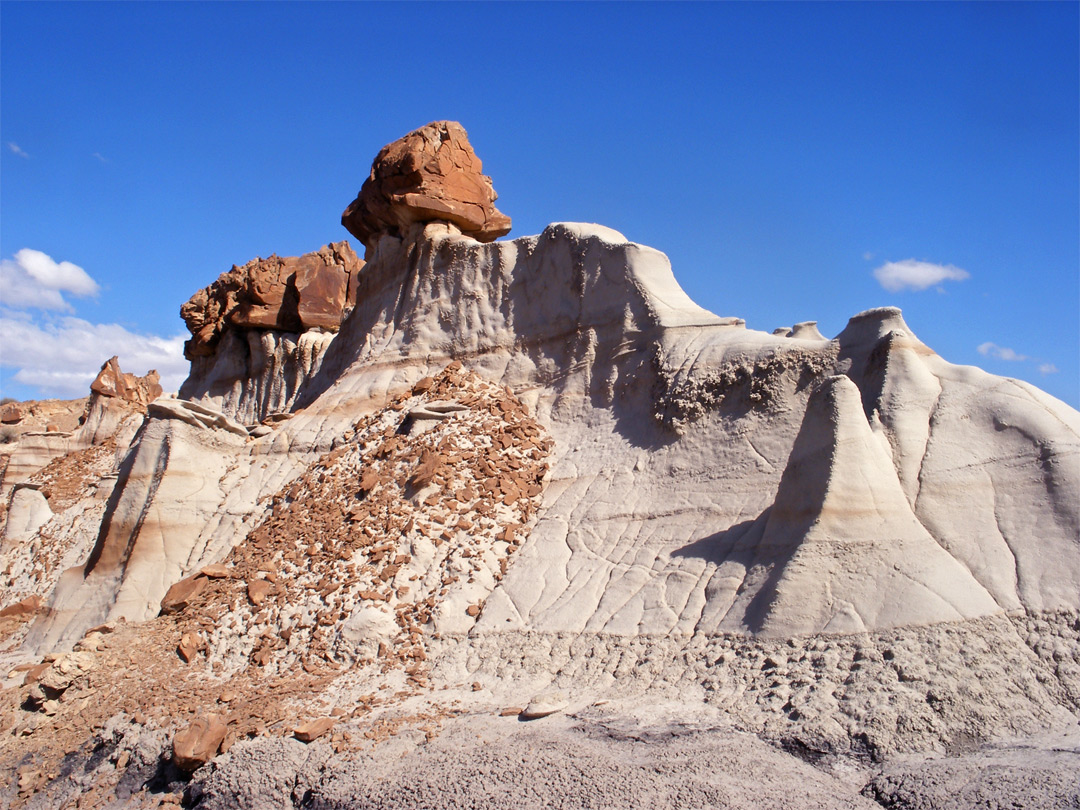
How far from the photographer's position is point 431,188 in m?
13.8

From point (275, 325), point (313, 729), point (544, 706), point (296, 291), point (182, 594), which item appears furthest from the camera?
point (275, 325)

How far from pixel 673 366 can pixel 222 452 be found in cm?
633

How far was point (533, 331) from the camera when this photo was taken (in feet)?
38.7

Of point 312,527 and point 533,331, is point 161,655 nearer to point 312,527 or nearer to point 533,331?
point 312,527

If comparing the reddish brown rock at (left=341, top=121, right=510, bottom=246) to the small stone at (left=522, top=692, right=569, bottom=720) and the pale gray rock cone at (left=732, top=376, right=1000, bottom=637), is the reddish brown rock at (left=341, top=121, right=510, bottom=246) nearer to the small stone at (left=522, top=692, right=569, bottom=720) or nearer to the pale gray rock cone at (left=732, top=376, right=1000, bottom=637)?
the pale gray rock cone at (left=732, top=376, right=1000, bottom=637)

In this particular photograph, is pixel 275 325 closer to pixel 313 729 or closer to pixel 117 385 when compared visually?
pixel 117 385

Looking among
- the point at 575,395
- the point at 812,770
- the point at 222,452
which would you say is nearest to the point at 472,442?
the point at 575,395

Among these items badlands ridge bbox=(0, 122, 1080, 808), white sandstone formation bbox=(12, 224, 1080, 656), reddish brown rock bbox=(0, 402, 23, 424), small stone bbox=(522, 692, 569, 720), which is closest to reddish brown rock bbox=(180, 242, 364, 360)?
white sandstone formation bbox=(12, 224, 1080, 656)

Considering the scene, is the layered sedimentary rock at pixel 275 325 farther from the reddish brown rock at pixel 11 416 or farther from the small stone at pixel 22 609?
the reddish brown rock at pixel 11 416

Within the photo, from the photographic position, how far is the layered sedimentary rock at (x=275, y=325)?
1981 centimetres

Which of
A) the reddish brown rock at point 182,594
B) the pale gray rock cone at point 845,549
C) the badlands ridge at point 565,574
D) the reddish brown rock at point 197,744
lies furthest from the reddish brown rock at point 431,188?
the reddish brown rock at point 197,744

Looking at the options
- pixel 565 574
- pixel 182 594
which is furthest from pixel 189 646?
pixel 565 574

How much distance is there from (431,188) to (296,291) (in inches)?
297

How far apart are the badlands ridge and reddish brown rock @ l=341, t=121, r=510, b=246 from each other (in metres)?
0.11
